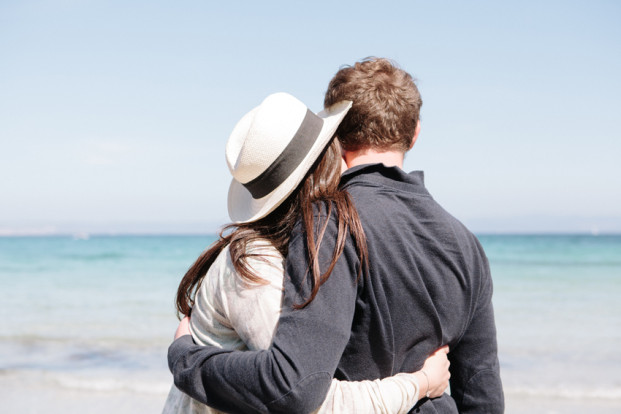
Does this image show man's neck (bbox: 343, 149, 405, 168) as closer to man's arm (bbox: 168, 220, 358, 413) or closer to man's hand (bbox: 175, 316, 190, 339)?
man's arm (bbox: 168, 220, 358, 413)

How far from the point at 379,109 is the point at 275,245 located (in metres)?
0.52

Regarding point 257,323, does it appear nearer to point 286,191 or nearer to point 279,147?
point 286,191

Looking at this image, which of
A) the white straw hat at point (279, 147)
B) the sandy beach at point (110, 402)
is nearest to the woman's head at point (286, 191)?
the white straw hat at point (279, 147)

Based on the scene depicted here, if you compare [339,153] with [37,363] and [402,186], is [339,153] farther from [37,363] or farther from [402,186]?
[37,363]

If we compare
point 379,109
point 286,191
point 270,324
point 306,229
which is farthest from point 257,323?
point 379,109

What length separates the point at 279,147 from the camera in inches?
61.2

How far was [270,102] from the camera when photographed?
5.27ft

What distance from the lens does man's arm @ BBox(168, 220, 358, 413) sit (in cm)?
130

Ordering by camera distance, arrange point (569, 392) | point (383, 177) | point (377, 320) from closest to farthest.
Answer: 1. point (377, 320)
2. point (383, 177)
3. point (569, 392)

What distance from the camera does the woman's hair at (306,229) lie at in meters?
1.40

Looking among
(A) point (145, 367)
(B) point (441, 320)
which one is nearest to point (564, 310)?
(A) point (145, 367)

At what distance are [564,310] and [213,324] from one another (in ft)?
33.0

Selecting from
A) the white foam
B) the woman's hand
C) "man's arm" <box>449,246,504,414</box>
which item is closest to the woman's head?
the woman's hand

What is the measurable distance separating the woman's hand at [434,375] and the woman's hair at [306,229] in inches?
15.5
